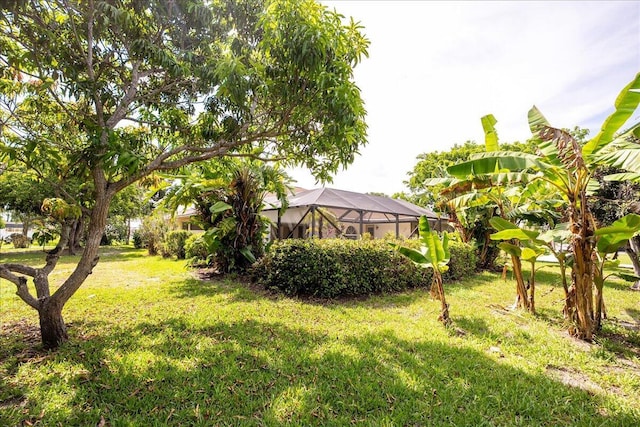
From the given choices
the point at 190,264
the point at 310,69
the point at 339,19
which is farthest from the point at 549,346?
the point at 190,264

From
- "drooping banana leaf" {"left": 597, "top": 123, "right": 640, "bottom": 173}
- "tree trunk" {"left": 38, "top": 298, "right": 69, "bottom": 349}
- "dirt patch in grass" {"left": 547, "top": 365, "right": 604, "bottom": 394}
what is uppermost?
"drooping banana leaf" {"left": 597, "top": 123, "right": 640, "bottom": 173}

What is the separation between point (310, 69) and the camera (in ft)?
12.8

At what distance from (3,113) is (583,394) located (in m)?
11.0

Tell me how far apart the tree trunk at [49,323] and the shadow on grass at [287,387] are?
0.72 feet

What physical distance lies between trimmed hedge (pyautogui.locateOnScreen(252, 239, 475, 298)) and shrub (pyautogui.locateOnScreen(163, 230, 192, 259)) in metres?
8.73

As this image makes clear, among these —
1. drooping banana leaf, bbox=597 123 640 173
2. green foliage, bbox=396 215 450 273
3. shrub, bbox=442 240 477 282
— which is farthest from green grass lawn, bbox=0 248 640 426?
shrub, bbox=442 240 477 282

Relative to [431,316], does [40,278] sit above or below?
above

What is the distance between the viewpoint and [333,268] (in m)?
6.96

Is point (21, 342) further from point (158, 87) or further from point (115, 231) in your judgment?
point (115, 231)

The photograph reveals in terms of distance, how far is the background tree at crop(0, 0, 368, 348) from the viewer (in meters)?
3.88

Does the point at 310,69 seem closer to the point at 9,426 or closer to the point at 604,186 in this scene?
the point at 9,426

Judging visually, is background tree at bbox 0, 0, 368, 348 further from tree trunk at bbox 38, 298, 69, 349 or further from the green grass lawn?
the green grass lawn

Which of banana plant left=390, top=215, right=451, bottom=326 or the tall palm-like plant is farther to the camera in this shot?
banana plant left=390, top=215, right=451, bottom=326

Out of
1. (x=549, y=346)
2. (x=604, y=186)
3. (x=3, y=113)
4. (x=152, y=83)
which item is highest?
(x=152, y=83)
